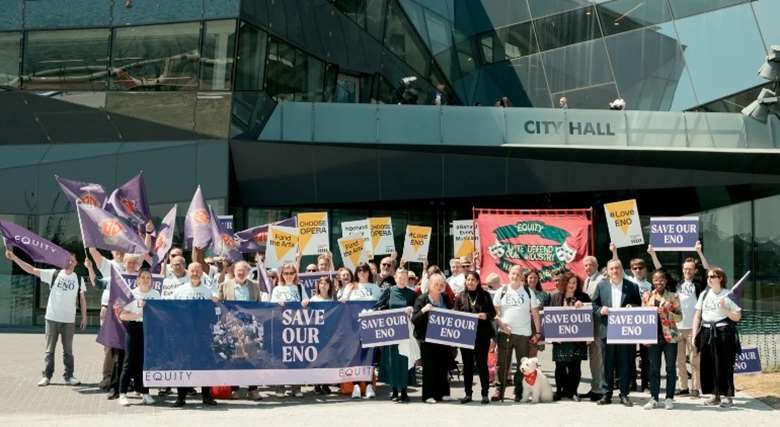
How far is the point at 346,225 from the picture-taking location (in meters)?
20.9

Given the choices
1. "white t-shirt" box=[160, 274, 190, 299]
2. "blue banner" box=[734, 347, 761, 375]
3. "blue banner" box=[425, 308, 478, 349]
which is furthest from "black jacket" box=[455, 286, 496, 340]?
"white t-shirt" box=[160, 274, 190, 299]

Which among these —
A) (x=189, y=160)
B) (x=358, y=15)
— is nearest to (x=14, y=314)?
(x=189, y=160)

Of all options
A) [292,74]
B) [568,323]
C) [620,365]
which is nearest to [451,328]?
[568,323]

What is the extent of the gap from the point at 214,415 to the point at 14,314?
1813 centimetres

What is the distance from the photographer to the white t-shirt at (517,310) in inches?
596

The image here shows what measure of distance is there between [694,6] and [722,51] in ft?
5.26

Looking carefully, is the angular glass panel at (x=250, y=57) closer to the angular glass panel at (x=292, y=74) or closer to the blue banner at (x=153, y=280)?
the angular glass panel at (x=292, y=74)

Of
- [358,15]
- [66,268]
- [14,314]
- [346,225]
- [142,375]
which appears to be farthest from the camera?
[358,15]

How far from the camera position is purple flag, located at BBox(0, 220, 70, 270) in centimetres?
1642

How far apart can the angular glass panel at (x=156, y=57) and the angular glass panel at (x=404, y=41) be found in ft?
25.9

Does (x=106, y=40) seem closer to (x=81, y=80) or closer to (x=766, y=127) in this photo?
(x=81, y=80)

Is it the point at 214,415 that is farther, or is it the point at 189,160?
the point at 189,160

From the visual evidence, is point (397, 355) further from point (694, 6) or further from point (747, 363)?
point (694, 6)

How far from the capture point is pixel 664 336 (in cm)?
1438
